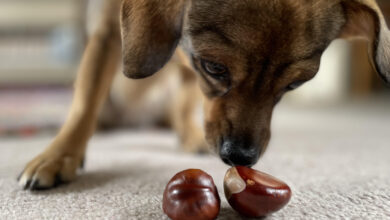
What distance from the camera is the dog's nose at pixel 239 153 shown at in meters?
1.11

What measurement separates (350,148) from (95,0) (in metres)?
1.18

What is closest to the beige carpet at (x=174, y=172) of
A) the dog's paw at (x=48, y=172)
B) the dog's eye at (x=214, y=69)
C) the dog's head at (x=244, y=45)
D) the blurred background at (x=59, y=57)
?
the dog's paw at (x=48, y=172)

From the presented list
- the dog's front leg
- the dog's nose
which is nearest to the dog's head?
the dog's nose

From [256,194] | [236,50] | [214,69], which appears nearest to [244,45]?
[236,50]

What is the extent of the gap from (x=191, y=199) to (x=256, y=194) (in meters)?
0.12

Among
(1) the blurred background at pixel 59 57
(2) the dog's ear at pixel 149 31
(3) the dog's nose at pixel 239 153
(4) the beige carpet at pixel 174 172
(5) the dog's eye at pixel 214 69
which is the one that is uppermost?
(2) the dog's ear at pixel 149 31

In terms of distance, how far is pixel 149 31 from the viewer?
1.12 meters

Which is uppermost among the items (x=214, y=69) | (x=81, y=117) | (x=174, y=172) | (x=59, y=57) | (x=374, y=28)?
(x=374, y=28)

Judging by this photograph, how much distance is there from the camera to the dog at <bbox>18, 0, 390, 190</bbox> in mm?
1071

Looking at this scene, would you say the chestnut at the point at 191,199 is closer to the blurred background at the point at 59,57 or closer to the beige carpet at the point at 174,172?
the beige carpet at the point at 174,172

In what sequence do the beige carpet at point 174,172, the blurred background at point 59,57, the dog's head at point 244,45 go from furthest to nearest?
the blurred background at point 59,57
the dog's head at point 244,45
the beige carpet at point 174,172

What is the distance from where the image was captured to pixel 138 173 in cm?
132

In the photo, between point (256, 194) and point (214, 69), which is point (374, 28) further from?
point (256, 194)

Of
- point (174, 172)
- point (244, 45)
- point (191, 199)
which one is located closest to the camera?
point (191, 199)
